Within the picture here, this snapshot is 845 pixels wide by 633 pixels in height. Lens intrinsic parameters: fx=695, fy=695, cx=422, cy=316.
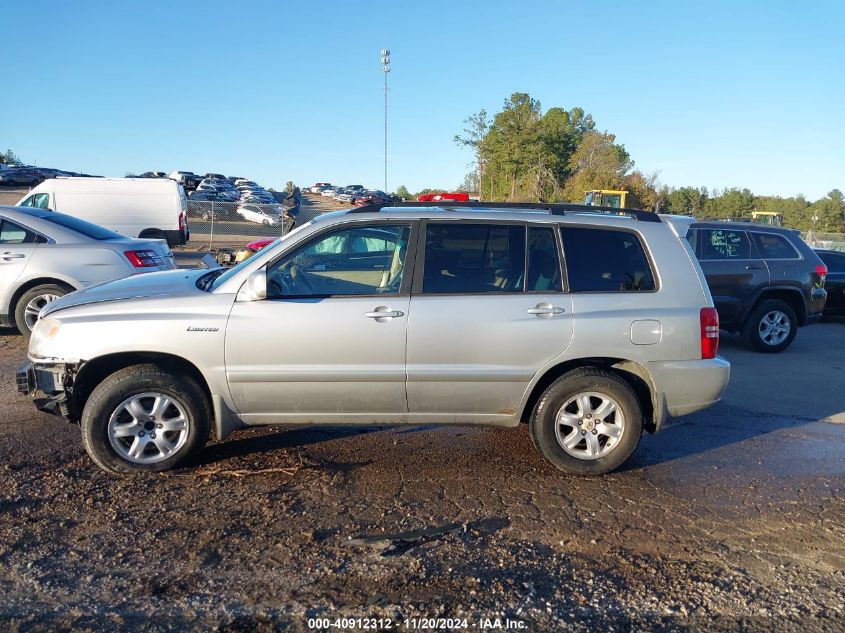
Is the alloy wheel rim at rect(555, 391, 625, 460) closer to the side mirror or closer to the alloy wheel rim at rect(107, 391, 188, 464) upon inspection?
the side mirror

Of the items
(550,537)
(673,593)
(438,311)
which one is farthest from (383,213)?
(673,593)

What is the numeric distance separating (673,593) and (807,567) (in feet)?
2.92

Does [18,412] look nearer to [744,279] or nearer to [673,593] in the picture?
[673,593]

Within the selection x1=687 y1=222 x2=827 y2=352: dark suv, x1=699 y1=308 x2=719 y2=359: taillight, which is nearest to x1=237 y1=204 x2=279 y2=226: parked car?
x1=687 y1=222 x2=827 y2=352: dark suv

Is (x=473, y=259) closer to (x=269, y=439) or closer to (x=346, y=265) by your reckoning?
A: (x=346, y=265)

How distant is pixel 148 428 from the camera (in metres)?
4.62

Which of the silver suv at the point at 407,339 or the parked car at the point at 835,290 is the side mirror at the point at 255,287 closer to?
the silver suv at the point at 407,339

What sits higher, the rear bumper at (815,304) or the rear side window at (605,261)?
the rear side window at (605,261)

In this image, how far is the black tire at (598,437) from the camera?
476cm

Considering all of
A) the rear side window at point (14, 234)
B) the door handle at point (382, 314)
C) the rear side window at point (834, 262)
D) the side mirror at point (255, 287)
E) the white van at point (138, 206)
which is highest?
the white van at point (138, 206)

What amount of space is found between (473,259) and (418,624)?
2.51 m

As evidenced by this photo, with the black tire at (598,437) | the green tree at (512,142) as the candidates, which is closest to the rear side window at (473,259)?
the black tire at (598,437)

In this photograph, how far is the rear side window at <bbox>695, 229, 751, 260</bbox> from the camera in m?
9.79

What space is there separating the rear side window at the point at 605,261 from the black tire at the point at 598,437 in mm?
607
